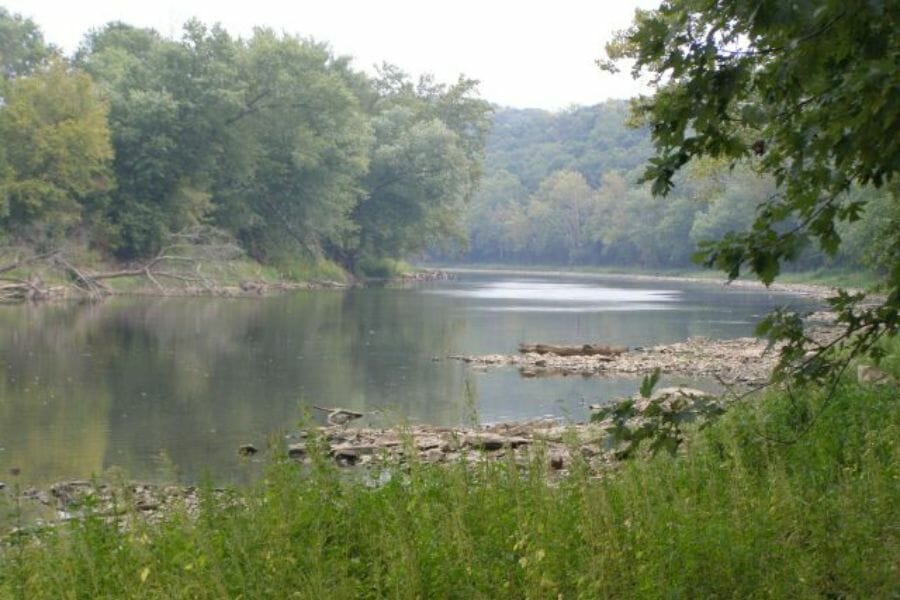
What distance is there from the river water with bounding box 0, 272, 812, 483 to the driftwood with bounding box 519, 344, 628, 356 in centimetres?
198

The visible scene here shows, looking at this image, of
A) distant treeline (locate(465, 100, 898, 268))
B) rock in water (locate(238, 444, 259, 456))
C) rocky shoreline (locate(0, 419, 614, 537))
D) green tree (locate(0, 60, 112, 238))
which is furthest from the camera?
distant treeline (locate(465, 100, 898, 268))

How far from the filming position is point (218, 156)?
6662 cm

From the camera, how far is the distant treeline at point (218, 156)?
54.2 m

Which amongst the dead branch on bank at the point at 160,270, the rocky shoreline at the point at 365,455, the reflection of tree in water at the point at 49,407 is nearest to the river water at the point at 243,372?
the reflection of tree in water at the point at 49,407

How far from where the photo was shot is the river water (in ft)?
57.0

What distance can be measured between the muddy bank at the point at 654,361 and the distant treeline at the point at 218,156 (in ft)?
98.9

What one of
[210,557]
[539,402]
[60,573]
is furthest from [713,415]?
[539,402]

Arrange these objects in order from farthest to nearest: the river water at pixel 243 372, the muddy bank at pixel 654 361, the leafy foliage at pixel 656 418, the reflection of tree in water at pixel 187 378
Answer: the muddy bank at pixel 654 361
the reflection of tree in water at pixel 187 378
the river water at pixel 243 372
the leafy foliage at pixel 656 418

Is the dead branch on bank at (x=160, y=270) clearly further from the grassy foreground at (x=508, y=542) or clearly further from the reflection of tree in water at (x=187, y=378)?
the grassy foreground at (x=508, y=542)

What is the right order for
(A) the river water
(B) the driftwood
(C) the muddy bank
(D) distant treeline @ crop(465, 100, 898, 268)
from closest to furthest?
(A) the river water, (C) the muddy bank, (B) the driftwood, (D) distant treeline @ crop(465, 100, 898, 268)

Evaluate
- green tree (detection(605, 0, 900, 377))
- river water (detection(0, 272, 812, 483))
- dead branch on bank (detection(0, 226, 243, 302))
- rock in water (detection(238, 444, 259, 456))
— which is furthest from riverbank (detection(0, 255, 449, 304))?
green tree (detection(605, 0, 900, 377))

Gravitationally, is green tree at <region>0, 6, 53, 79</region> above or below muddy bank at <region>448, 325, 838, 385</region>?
above

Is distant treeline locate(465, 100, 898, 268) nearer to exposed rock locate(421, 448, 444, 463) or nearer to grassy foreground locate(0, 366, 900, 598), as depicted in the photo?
exposed rock locate(421, 448, 444, 463)

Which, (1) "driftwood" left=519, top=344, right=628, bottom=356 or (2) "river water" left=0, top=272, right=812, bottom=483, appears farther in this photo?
(1) "driftwood" left=519, top=344, right=628, bottom=356
